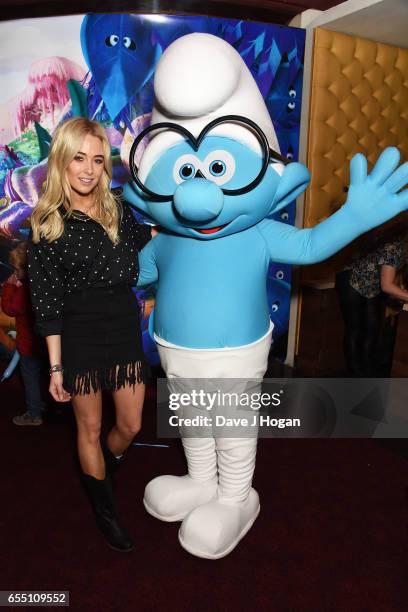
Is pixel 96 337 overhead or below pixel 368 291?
overhead

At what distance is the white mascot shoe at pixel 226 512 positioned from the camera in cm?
170

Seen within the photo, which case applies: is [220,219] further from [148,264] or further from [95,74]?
[95,74]

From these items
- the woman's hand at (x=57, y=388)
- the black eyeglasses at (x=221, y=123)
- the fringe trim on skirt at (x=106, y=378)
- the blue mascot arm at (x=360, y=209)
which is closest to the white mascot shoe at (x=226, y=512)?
the fringe trim on skirt at (x=106, y=378)

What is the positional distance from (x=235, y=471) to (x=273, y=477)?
486mm

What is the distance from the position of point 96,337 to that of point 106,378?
140mm

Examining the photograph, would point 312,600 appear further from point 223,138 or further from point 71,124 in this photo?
point 71,124

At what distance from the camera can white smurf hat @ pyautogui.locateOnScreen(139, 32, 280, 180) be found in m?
1.43

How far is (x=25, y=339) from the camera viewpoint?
2531 mm

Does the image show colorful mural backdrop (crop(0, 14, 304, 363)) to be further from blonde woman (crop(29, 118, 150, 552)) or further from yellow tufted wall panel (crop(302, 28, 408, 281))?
blonde woman (crop(29, 118, 150, 552))

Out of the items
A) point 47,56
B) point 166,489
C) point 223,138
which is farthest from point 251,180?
point 47,56

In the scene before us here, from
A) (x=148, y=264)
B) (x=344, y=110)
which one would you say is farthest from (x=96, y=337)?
(x=344, y=110)

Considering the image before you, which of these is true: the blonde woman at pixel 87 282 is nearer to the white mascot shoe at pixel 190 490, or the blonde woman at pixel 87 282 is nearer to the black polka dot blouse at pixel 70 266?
the black polka dot blouse at pixel 70 266

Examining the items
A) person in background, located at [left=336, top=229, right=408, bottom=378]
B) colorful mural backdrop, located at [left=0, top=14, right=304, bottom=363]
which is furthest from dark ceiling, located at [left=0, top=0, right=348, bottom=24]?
person in background, located at [left=336, top=229, right=408, bottom=378]

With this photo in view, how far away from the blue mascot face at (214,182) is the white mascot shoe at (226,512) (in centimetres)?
72
